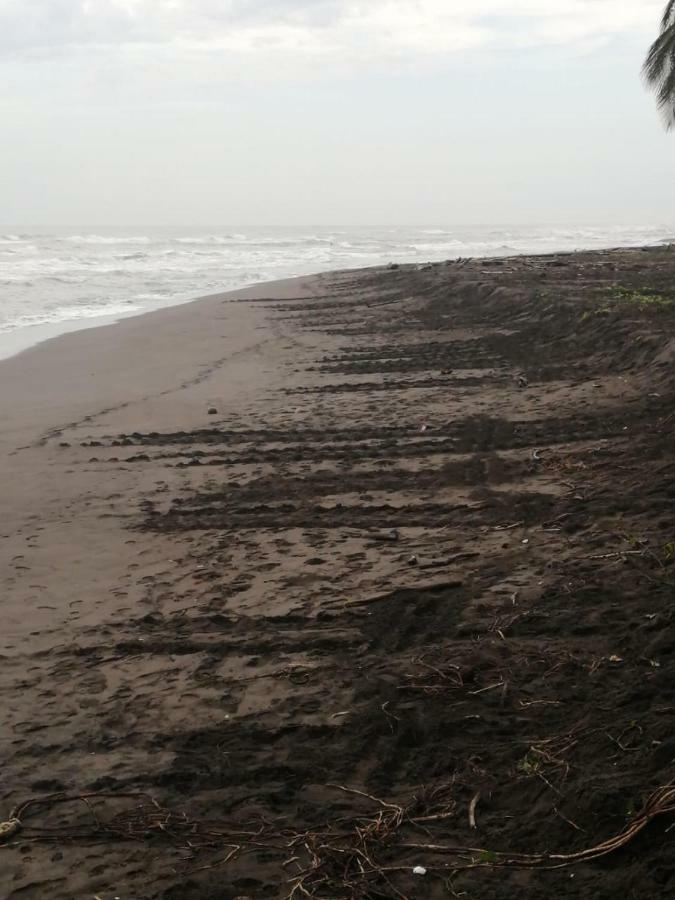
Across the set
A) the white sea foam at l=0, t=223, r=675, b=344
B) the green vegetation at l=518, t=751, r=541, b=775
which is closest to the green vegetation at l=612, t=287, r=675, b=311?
the green vegetation at l=518, t=751, r=541, b=775

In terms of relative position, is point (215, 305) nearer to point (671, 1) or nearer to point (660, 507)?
point (671, 1)

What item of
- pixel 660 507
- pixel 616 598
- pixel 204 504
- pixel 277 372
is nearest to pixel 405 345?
pixel 277 372

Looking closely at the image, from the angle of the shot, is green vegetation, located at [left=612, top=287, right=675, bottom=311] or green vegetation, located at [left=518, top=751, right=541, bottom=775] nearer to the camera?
green vegetation, located at [left=518, top=751, right=541, bottom=775]

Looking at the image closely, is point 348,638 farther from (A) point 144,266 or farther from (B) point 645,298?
(A) point 144,266

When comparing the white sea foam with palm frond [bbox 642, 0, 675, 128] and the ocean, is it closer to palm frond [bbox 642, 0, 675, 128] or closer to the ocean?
the ocean

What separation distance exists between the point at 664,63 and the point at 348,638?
13.9 meters

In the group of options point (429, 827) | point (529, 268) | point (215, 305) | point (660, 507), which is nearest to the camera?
point (429, 827)

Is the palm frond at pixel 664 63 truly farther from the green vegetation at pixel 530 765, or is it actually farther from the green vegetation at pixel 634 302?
the green vegetation at pixel 530 765

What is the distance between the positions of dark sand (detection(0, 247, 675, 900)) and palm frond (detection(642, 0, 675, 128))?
8.01 m

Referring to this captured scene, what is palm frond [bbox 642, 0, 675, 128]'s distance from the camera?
46.5ft

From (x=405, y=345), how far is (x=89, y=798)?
9245mm

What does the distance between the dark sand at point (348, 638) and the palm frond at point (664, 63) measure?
8.01m

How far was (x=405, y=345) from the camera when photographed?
11.7 metres

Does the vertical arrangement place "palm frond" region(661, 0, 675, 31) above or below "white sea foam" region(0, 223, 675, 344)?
above
